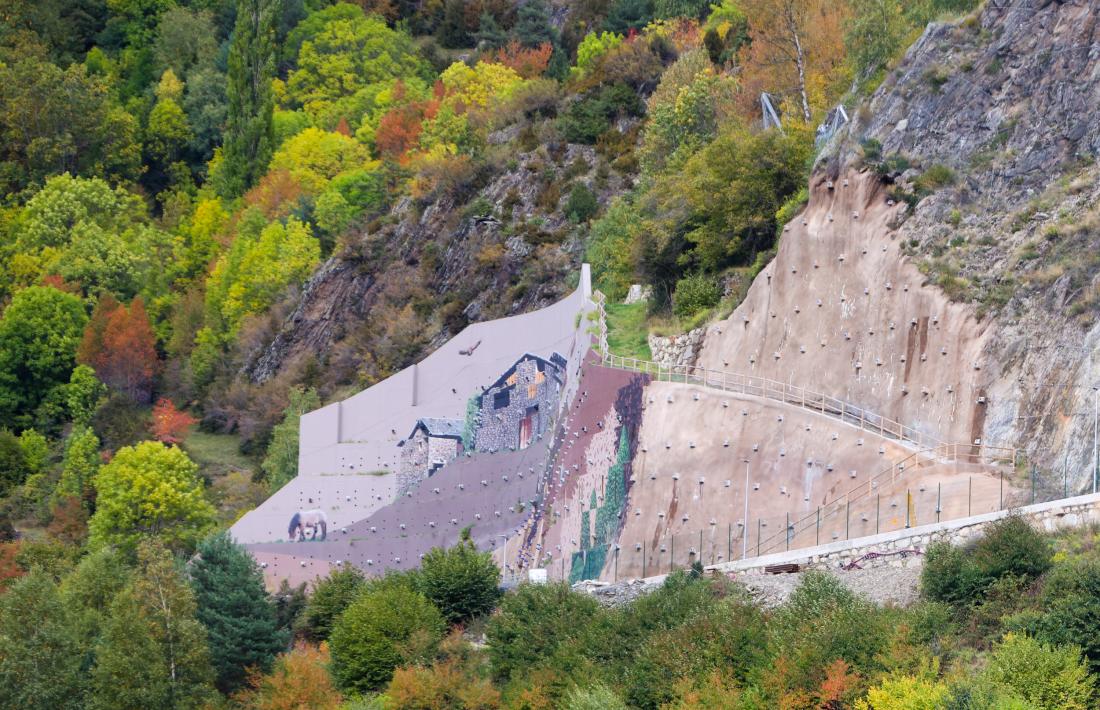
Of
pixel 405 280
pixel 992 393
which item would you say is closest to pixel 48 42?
pixel 405 280

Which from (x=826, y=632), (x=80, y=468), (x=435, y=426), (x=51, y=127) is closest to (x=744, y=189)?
(x=435, y=426)

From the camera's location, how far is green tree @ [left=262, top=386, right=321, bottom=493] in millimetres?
66375

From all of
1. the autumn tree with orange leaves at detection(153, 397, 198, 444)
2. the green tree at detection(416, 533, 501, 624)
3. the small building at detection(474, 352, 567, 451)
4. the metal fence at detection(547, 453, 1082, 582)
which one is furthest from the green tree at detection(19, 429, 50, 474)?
the metal fence at detection(547, 453, 1082, 582)

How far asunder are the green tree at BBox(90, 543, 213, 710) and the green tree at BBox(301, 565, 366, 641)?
391 centimetres

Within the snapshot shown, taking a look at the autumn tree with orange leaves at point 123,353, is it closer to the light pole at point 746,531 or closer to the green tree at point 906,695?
the light pole at point 746,531

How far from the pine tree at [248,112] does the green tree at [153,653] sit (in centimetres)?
4914

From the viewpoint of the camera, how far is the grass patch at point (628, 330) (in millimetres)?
50625

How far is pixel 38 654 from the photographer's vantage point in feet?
156

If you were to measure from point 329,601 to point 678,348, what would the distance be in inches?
450

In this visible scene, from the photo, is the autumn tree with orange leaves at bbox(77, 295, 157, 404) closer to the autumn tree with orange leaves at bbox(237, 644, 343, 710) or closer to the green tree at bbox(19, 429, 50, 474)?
the green tree at bbox(19, 429, 50, 474)

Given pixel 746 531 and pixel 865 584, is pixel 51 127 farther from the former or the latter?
pixel 865 584

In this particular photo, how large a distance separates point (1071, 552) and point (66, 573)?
1411 inches

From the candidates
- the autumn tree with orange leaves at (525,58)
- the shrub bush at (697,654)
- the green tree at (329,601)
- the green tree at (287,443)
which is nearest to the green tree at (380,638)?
the green tree at (329,601)

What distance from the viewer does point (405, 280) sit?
241 feet
